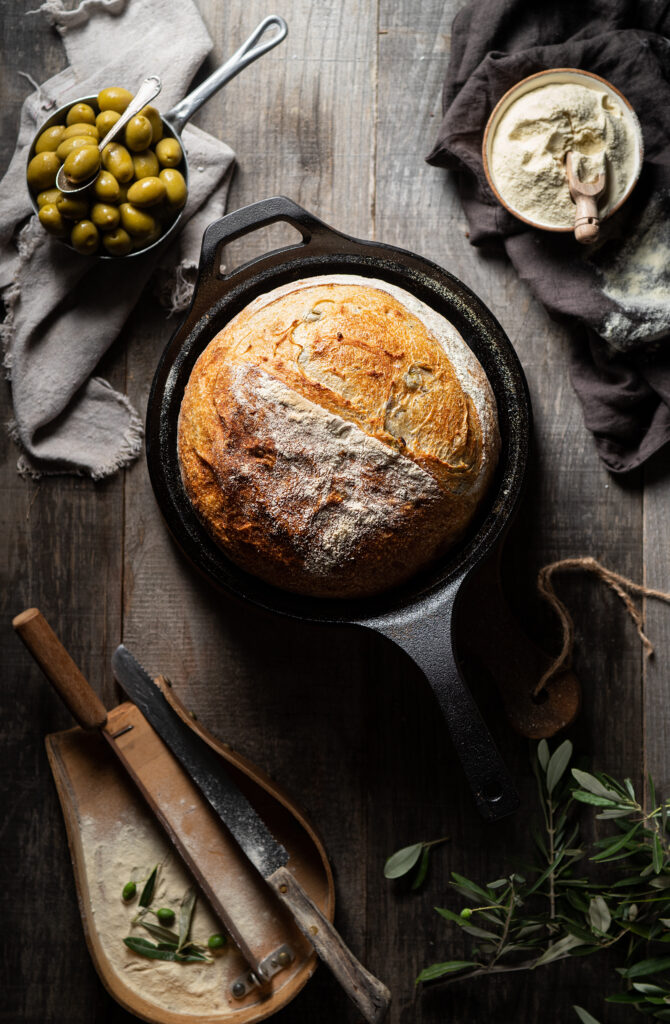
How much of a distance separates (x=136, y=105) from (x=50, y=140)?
16 centimetres

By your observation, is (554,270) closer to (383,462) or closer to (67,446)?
(383,462)

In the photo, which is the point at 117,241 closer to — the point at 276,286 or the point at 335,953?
the point at 276,286

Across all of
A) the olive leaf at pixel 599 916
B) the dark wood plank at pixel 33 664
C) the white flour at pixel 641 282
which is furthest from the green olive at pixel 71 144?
the olive leaf at pixel 599 916

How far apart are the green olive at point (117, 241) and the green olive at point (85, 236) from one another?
0.7 inches

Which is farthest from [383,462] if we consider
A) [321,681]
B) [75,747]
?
[75,747]

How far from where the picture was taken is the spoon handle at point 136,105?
4.33 ft

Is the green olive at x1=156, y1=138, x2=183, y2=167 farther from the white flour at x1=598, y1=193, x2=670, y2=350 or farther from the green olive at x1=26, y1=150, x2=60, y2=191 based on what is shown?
the white flour at x1=598, y1=193, x2=670, y2=350

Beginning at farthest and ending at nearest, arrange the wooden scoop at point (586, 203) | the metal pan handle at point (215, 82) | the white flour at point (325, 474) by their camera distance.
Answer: the metal pan handle at point (215, 82), the wooden scoop at point (586, 203), the white flour at point (325, 474)

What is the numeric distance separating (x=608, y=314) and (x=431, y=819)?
0.96 meters

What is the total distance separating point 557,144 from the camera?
1332mm

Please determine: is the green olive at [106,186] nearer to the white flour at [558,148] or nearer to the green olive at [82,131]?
the green olive at [82,131]

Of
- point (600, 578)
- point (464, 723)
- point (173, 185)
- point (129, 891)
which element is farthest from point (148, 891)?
point (173, 185)

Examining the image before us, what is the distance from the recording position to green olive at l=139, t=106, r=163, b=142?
4.36ft

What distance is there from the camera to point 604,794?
125cm
